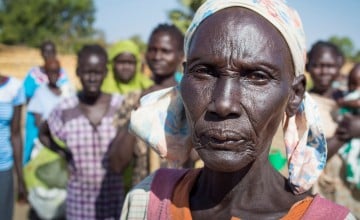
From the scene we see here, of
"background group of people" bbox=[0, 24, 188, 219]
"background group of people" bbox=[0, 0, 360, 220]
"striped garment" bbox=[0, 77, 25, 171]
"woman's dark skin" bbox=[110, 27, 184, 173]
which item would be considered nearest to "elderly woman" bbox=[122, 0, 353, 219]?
"background group of people" bbox=[0, 0, 360, 220]

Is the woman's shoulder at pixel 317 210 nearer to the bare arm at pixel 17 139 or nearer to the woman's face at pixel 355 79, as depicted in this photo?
the woman's face at pixel 355 79

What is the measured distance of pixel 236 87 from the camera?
1.19m

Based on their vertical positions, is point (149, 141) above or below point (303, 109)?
below

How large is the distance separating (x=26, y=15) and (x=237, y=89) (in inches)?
1346

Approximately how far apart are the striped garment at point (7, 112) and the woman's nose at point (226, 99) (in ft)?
8.91

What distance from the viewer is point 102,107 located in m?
3.45

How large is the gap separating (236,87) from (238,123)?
95mm

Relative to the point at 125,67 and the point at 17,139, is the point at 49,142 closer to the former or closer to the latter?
the point at 17,139

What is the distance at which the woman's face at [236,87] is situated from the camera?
1173 mm

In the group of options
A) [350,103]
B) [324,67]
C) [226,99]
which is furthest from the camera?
[324,67]

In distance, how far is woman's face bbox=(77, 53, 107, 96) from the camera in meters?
3.53

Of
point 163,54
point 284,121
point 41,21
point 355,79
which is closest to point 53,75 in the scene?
point 163,54

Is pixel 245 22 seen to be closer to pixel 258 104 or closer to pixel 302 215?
pixel 258 104

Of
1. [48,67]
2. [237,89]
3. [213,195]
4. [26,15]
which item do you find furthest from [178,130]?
[26,15]
